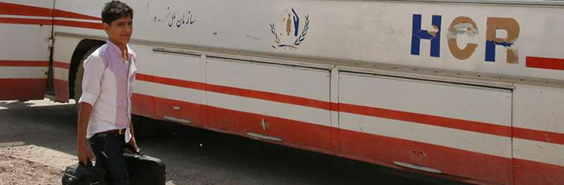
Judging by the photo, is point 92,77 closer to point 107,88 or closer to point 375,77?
point 107,88

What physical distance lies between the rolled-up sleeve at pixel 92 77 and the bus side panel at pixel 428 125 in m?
2.26

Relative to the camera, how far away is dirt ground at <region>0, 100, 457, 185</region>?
280 inches

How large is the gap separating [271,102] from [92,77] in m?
2.47

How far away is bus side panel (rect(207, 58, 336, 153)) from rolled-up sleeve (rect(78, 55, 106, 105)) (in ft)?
7.46

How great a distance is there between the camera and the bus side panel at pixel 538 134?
16.4 ft

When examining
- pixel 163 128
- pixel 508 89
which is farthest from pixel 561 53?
pixel 163 128

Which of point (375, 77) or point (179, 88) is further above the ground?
point (375, 77)

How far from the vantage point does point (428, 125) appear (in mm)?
5645

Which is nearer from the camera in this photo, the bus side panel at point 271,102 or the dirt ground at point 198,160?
the bus side panel at point 271,102

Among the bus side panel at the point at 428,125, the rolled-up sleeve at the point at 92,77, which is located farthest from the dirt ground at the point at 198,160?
the rolled-up sleeve at the point at 92,77

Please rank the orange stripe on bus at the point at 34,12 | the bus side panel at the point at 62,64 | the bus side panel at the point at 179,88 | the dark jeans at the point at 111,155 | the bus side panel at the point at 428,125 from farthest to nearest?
the bus side panel at the point at 62,64 → the orange stripe on bus at the point at 34,12 → the bus side panel at the point at 179,88 → the bus side panel at the point at 428,125 → the dark jeans at the point at 111,155

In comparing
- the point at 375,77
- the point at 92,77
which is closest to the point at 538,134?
the point at 375,77

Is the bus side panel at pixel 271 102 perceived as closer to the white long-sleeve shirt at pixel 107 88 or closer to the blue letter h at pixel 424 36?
the blue letter h at pixel 424 36

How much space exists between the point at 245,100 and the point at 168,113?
1207mm
